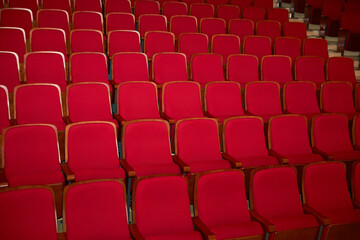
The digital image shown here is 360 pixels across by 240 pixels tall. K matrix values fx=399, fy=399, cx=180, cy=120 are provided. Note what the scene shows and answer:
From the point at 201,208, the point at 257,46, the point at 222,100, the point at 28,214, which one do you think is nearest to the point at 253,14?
the point at 257,46

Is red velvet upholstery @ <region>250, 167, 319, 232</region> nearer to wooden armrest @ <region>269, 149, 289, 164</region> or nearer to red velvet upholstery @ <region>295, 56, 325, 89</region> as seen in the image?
wooden armrest @ <region>269, 149, 289, 164</region>

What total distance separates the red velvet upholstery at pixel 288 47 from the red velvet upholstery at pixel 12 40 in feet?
2.11

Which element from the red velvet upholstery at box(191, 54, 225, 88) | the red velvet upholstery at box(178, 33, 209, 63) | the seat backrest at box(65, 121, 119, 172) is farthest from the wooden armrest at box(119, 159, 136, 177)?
the red velvet upholstery at box(178, 33, 209, 63)

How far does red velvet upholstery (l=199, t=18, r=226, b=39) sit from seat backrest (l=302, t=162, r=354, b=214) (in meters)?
0.62

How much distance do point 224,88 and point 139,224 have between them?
1.28ft

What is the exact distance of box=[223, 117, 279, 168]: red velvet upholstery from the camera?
68 cm

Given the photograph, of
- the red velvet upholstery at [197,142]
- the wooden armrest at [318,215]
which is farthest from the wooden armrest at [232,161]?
the wooden armrest at [318,215]

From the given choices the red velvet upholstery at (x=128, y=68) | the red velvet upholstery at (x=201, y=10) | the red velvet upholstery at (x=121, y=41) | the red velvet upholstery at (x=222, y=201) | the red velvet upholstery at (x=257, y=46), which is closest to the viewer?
the red velvet upholstery at (x=222, y=201)

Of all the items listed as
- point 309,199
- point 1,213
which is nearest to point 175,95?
point 309,199

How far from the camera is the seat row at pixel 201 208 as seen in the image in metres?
0.44

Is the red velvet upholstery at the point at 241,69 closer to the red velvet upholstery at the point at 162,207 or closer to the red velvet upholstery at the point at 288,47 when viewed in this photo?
the red velvet upholstery at the point at 288,47

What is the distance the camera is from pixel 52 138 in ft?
1.88

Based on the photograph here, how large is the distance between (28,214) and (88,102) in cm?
31

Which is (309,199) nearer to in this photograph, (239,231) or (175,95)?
(239,231)
